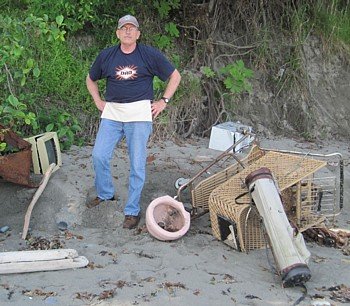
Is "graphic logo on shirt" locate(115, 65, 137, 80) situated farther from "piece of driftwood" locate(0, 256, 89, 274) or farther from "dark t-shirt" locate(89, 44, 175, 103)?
"piece of driftwood" locate(0, 256, 89, 274)

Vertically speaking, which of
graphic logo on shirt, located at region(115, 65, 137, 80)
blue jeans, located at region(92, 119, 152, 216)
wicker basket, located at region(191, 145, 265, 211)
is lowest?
wicker basket, located at region(191, 145, 265, 211)

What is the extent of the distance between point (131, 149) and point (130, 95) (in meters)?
0.49

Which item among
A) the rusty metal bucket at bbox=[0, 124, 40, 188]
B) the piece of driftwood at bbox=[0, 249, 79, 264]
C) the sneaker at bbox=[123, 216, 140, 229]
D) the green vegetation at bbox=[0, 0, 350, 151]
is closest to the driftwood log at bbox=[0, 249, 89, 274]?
the piece of driftwood at bbox=[0, 249, 79, 264]

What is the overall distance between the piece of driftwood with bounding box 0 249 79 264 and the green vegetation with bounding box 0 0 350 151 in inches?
81.0

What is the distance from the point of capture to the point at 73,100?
8.02 m

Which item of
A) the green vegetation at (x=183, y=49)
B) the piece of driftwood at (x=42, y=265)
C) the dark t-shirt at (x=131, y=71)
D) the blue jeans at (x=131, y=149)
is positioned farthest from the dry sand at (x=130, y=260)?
the dark t-shirt at (x=131, y=71)

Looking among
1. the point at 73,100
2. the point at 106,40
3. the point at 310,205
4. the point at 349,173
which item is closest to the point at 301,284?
the point at 310,205

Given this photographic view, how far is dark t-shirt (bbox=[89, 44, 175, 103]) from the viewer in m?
5.52

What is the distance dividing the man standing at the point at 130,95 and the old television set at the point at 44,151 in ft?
3.15

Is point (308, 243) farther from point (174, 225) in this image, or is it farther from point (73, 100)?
point (73, 100)

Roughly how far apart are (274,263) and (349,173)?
10.4 feet

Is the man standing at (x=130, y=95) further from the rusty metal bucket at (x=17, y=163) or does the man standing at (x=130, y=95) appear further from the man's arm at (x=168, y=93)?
the rusty metal bucket at (x=17, y=163)

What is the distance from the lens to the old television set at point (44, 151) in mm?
6435

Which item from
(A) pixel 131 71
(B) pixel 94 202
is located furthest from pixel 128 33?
(B) pixel 94 202
